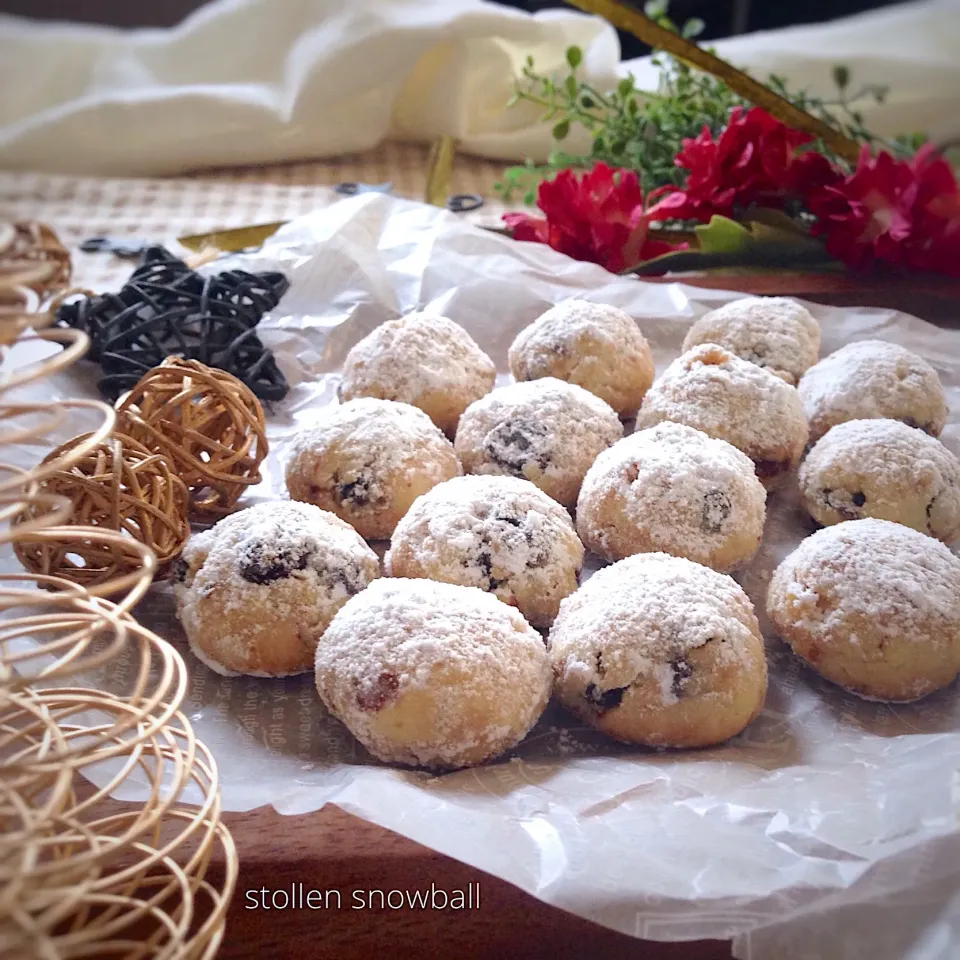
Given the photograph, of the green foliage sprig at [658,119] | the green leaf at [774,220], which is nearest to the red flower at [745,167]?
the green leaf at [774,220]

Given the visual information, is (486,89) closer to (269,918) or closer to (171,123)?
(171,123)

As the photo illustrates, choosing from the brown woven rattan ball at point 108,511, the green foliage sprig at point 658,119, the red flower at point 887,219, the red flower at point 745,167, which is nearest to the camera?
the brown woven rattan ball at point 108,511

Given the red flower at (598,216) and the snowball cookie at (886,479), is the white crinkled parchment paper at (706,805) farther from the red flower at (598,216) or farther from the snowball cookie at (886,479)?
the red flower at (598,216)

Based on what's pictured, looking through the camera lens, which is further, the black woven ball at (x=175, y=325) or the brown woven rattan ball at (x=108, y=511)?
the black woven ball at (x=175, y=325)

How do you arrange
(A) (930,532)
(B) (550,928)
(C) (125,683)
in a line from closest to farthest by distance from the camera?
(B) (550,928) < (C) (125,683) < (A) (930,532)

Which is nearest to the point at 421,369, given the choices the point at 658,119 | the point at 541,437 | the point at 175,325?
the point at 541,437

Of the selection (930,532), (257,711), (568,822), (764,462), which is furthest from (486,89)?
(568,822)
